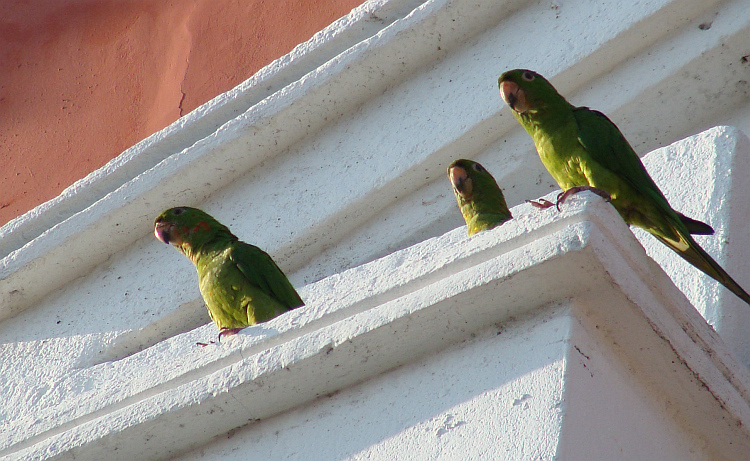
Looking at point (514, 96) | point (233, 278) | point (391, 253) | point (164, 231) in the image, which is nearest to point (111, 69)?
point (164, 231)

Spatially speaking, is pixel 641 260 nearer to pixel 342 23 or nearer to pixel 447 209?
pixel 447 209

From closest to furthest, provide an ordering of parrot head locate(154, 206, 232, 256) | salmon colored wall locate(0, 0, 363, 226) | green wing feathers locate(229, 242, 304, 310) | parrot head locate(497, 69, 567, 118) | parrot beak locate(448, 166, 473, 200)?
parrot head locate(497, 69, 567, 118) < parrot beak locate(448, 166, 473, 200) < green wing feathers locate(229, 242, 304, 310) < parrot head locate(154, 206, 232, 256) < salmon colored wall locate(0, 0, 363, 226)

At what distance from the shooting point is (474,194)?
3.78 m

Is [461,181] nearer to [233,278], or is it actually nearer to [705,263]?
[233,278]

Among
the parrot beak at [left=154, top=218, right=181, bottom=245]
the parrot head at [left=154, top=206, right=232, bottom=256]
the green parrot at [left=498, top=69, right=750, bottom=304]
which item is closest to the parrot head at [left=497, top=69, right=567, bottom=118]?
the green parrot at [left=498, top=69, right=750, bottom=304]

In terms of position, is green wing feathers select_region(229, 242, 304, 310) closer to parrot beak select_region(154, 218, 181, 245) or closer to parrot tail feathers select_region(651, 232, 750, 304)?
parrot beak select_region(154, 218, 181, 245)

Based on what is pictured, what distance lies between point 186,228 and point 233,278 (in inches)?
11.6

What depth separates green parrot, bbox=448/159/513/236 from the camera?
3.77m

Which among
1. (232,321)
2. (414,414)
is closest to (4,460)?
(232,321)

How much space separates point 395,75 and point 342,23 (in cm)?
34

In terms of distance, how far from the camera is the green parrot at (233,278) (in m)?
3.93

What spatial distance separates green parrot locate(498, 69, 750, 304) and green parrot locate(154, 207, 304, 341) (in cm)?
108

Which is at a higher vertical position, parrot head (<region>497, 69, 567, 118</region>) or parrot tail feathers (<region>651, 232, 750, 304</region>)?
parrot head (<region>497, 69, 567, 118</region>)

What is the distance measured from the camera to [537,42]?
4191mm
